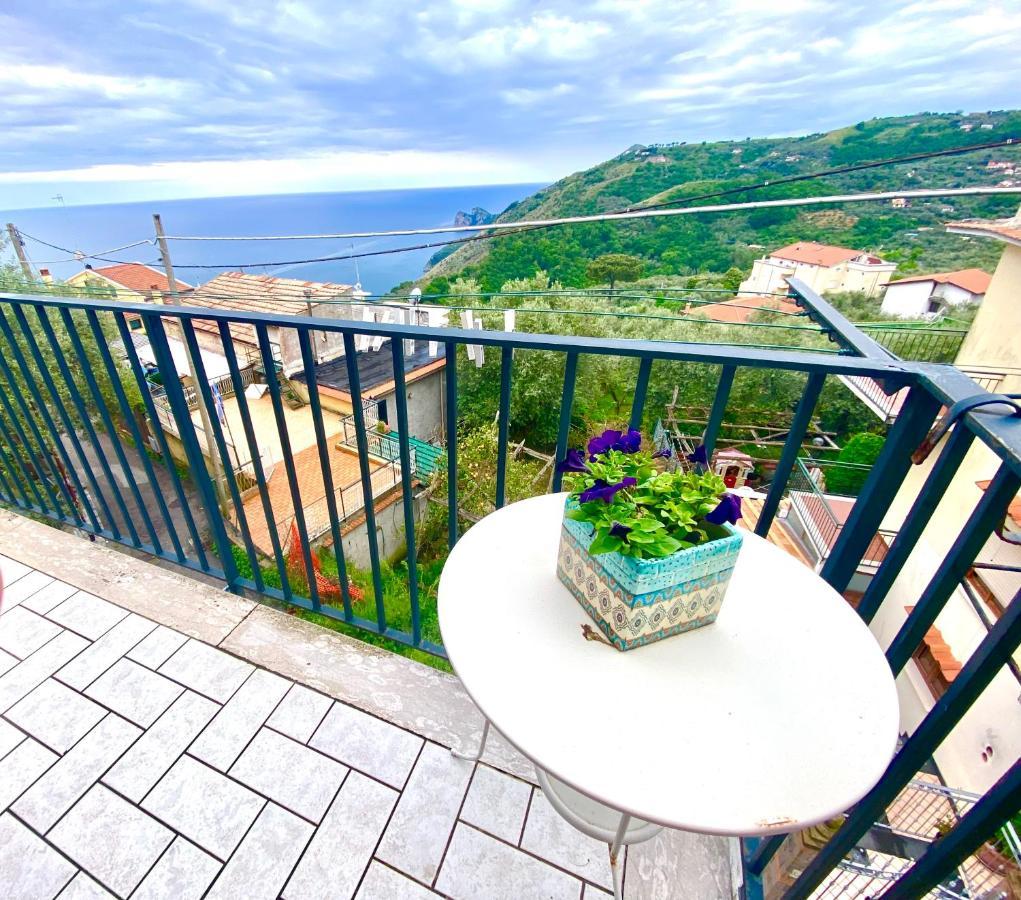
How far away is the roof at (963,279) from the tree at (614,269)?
1115cm

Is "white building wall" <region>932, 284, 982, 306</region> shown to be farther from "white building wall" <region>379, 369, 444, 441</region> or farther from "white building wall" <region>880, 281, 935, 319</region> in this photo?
"white building wall" <region>379, 369, 444, 441</region>

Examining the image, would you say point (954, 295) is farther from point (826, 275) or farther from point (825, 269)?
point (826, 275)

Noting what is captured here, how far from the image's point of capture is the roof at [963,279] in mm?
17484

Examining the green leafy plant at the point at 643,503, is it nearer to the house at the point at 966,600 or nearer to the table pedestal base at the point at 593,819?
the table pedestal base at the point at 593,819

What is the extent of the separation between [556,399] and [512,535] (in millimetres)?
15102

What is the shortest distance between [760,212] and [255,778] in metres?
18.2

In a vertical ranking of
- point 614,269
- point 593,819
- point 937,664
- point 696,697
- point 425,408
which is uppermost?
point 696,697

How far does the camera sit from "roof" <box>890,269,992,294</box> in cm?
1748

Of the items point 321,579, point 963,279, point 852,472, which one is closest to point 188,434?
point 321,579

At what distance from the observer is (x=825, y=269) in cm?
2494

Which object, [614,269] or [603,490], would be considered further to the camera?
[614,269]

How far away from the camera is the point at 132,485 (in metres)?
1.92

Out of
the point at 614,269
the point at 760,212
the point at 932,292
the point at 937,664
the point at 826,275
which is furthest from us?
the point at 826,275

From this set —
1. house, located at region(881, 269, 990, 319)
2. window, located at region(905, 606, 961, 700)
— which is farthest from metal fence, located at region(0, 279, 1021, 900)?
house, located at region(881, 269, 990, 319)
